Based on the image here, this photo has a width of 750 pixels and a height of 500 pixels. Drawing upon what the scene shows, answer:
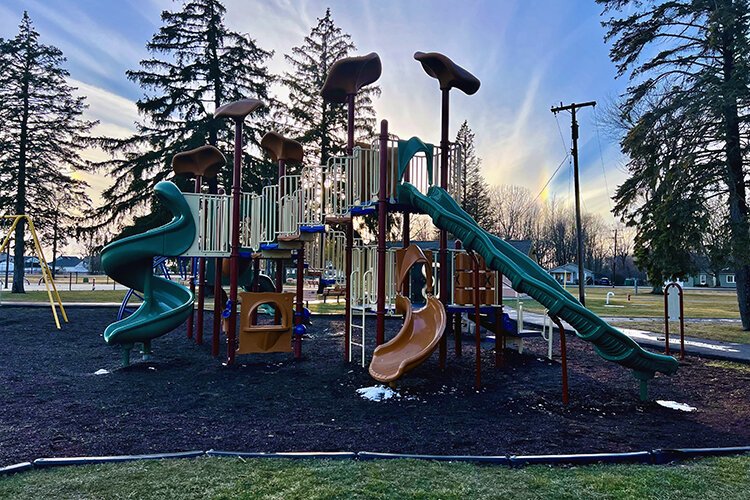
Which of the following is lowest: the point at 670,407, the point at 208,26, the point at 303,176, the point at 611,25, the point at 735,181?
the point at 670,407

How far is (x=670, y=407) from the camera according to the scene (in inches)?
242

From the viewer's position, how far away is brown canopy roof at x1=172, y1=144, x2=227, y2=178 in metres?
11.3

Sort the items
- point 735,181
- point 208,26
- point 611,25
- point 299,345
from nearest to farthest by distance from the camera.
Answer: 1. point 299,345
2. point 735,181
3. point 611,25
4. point 208,26

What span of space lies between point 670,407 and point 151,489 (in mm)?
5940

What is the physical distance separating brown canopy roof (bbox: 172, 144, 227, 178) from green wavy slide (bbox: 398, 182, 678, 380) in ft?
20.0

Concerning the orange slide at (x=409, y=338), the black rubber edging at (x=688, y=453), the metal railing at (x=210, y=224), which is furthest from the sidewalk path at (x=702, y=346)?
the metal railing at (x=210, y=224)

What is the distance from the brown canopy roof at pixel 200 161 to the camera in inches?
446

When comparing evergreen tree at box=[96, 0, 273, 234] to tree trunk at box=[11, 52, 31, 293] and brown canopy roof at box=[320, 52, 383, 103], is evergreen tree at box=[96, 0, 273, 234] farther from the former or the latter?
brown canopy roof at box=[320, 52, 383, 103]

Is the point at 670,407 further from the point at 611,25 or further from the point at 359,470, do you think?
the point at 611,25

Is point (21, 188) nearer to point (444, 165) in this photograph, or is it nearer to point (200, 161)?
point (200, 161)

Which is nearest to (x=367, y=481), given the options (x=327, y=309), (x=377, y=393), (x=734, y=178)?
(x=377, y=393)

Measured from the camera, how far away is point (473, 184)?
47906 millimetres

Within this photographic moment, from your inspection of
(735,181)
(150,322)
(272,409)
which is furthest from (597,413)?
(735,181)

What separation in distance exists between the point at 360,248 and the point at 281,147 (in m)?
2.82
